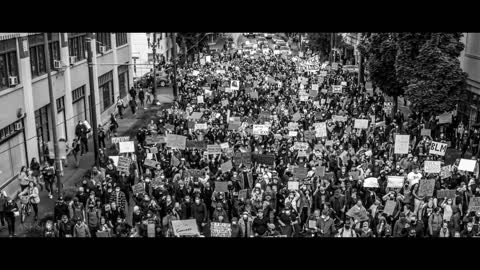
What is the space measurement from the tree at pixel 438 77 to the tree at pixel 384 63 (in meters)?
3.20

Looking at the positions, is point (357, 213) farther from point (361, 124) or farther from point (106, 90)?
point (106, 90)

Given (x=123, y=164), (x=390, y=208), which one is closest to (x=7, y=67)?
(x=123, y=164)

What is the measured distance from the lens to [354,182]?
16.7 metres

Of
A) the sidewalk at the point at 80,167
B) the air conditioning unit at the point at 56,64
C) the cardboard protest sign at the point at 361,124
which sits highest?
the air conditioning unit at the point at 56,64

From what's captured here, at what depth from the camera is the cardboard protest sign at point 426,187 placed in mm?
15555

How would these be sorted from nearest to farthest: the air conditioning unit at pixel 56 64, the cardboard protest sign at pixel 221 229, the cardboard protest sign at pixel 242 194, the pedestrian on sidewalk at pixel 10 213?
the cardboard protest sign at pixel 221 229 → the pedestrian on sidewalk at pixel 10 213 → the cardboard protest sign at pixel 242 194 → the air conditioning unit at pixel 56 64

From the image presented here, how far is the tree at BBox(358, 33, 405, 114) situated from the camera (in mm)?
31062

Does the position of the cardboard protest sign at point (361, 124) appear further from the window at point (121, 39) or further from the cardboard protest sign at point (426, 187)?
the window at point (121, 39)

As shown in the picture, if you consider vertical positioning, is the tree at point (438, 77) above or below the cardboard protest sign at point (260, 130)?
above

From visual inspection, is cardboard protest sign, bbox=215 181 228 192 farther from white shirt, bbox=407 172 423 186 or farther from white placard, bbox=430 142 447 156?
white placard, bbox=430 142 447 156

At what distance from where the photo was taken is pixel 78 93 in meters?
29.1

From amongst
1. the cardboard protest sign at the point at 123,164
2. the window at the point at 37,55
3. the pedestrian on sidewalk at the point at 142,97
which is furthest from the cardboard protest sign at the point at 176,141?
the pedestrian on sidewalk at the point at 142,97
